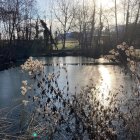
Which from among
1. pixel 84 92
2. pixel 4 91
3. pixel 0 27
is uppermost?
pixel 0 27

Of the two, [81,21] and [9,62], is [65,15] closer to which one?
[81,21]

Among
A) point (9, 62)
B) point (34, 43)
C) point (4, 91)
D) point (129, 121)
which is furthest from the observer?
point (34, 43)

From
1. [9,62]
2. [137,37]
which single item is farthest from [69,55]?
[9,62]

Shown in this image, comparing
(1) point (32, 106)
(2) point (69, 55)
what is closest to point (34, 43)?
(2) point (69, 55)

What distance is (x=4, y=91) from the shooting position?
1670cm

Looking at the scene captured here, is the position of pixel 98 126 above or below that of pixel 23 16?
below

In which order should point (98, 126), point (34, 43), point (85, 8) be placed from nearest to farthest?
1. point (98, 126)
2. point (34, 43)
3. point (85, 8)

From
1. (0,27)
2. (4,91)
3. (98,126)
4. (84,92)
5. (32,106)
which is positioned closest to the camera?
(98,126)

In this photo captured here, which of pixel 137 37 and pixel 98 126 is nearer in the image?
pixel 98 126

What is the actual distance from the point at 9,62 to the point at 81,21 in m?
25.6

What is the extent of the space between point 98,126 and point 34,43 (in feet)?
138

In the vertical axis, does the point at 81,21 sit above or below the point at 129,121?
above

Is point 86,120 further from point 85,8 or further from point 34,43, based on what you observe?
point 85,8

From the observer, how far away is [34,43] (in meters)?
48.0
